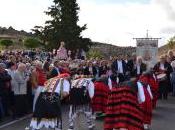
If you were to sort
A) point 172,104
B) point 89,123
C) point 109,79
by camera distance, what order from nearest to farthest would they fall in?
1. point 89,123
2. point 109,79
3. point 172,104

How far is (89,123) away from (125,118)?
3556 millimetres

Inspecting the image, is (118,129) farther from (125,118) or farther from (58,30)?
(58,30)

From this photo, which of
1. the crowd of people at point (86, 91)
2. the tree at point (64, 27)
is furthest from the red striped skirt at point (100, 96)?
the tree at point (64, 27)

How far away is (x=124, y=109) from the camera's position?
12305mm

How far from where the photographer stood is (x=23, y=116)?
60.1 feet

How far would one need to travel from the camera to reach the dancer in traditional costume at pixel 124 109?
12297 millimetres

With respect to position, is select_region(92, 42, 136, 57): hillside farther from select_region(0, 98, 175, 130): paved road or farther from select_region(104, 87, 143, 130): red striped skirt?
select_region(104, 87, 143, 130): red striped skirt

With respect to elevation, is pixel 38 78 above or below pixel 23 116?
above

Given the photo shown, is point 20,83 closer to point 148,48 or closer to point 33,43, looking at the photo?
point 148,48

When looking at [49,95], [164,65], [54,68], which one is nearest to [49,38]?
[164,65]

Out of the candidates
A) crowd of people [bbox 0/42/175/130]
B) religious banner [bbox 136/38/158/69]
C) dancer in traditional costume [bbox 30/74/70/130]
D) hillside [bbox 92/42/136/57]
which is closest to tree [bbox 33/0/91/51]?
hillside [bbox 92/42/136/57]

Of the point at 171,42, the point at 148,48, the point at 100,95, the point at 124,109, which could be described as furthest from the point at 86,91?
the point at 171,42

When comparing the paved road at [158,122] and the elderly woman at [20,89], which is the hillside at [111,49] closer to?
the paved road at [158,122]

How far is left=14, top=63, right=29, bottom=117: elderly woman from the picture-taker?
17578mm
